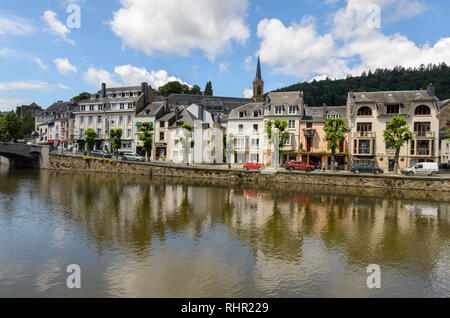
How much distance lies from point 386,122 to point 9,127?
98.2 m

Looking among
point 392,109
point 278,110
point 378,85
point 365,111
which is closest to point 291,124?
point 278,110

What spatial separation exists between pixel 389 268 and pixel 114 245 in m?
14.6

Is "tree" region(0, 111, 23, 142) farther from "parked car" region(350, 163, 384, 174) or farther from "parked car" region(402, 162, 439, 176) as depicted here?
"parked car" region(402, 162, 439, 176)

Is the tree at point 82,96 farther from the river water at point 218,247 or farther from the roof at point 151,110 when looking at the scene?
the river water at point 218,247

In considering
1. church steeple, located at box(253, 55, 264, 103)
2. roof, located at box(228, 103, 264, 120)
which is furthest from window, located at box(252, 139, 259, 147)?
church steeple, located at box(253, 55, 264, 103)

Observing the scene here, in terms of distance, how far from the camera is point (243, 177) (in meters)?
48.3

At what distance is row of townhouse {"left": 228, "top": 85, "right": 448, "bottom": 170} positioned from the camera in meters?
51.7

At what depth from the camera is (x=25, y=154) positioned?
2431 inches

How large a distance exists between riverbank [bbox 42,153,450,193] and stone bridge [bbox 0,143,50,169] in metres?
2.39

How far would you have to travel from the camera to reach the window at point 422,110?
169 feet

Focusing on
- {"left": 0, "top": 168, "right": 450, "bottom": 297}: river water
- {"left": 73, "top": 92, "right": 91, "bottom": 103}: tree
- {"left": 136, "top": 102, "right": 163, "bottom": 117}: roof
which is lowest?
{"left": 0, "top": 168, "right": 450, "bottom": 297}: river water

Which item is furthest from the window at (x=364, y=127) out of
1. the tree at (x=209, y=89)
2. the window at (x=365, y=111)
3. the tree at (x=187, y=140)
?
the tree at (x=209, y=89)

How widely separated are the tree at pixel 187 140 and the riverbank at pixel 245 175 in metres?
8.90
